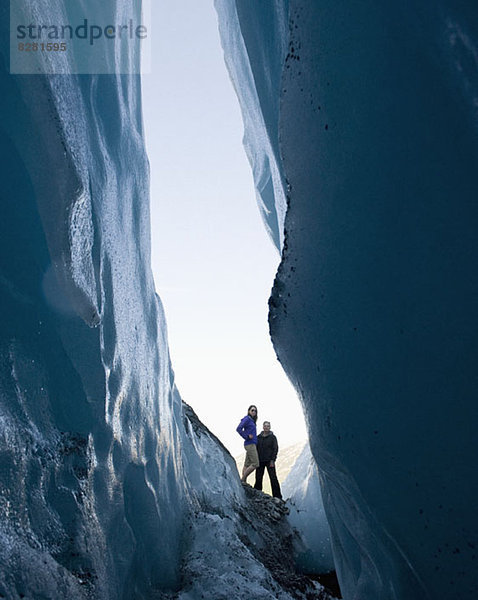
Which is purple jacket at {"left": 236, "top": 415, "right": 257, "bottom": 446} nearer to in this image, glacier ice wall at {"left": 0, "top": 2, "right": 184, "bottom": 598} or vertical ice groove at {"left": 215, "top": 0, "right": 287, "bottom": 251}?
vertical ice groove at {"left": 215, "top": 0, "right": 287, "bottom": 251}

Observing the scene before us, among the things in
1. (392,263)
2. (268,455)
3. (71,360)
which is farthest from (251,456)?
(392,263)

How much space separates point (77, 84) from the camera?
236 cm

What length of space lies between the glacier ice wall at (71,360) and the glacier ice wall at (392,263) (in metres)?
0.91

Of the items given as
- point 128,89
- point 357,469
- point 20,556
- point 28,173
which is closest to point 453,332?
point 357,469

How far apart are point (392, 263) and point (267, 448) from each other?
188 inches

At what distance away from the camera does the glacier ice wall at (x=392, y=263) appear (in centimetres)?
120

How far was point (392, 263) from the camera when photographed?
4.60ft

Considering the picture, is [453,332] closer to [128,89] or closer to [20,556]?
[20,556]

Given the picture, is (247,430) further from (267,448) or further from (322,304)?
(322,304)

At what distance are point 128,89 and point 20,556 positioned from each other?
2829 mm

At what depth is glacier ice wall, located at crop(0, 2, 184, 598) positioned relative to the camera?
5.70ft

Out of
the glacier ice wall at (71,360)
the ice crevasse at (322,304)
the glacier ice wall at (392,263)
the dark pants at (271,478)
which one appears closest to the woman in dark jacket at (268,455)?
the dark pants at (271,478)

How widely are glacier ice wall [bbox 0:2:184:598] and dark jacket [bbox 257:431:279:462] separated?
271cm

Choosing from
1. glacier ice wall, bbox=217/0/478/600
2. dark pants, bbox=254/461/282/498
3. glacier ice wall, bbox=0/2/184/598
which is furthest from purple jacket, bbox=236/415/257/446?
glacier ice wall, bbox=217/0/478/600
